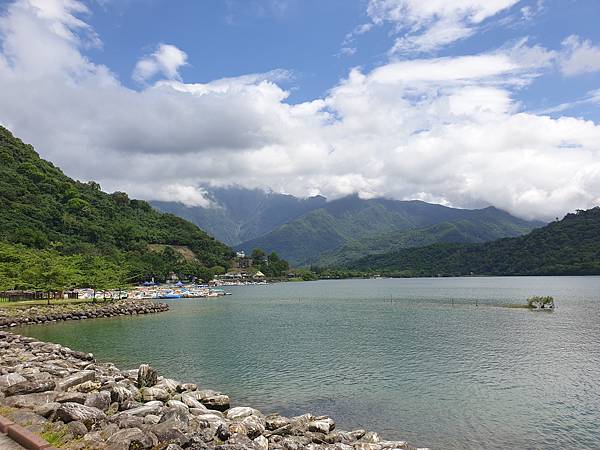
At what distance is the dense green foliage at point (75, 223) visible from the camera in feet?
397

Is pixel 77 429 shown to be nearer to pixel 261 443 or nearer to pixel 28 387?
pixel 261 443

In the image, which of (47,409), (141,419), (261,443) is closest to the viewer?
(47,409)

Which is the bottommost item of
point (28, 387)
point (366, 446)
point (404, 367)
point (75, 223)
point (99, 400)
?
point (404, 367)

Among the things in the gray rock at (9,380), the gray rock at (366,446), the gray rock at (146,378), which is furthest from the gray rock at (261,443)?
the gray rock at (146,378)

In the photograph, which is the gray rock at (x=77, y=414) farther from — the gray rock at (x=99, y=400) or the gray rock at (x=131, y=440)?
the gray rock at (x=99, y=400)

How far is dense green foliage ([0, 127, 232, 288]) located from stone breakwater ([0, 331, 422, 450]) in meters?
89.0

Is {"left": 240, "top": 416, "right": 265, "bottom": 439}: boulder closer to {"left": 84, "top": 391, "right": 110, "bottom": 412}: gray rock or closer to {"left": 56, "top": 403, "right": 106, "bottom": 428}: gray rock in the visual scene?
{"left": 56, "top": 403, "right": 106, "bottom": 428}: gray rock

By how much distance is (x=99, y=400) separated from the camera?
1423 cm

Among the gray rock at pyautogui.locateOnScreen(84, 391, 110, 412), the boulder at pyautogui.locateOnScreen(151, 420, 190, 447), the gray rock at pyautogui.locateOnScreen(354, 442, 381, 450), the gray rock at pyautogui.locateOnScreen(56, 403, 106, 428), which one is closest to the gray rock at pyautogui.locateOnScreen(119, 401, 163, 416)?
the gray rock at pyautogui.locateOnScreen(84, 391, 110, 412)

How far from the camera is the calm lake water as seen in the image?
17766mm

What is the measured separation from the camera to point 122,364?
29266mm

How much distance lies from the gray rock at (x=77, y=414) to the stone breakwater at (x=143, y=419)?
0.02m

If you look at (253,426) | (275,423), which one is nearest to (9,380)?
(253,426)

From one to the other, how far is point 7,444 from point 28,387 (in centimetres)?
556
